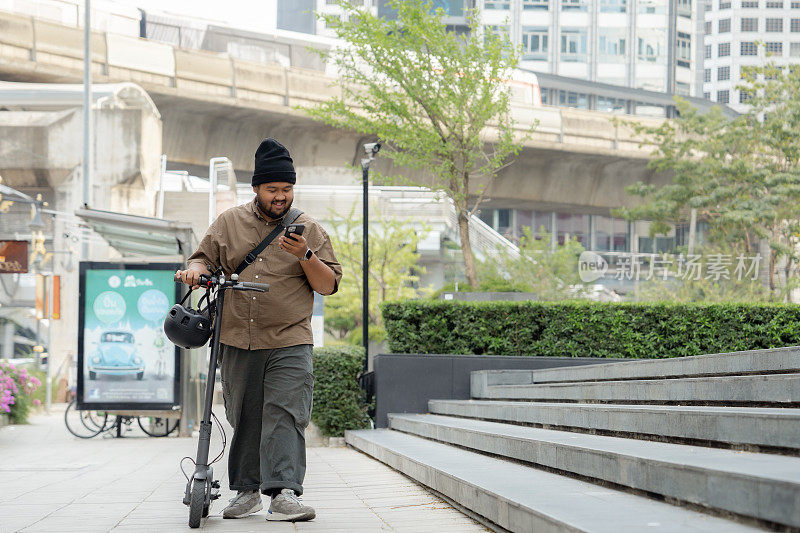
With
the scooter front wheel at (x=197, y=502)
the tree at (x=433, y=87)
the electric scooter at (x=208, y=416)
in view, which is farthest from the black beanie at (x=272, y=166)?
the tree at (x=433, y=87)

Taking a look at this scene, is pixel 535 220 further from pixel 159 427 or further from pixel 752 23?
pixel 752 23

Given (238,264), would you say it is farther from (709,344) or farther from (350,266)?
(350,266)

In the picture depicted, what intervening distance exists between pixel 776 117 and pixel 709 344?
26.2 meters

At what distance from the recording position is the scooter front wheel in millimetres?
5383

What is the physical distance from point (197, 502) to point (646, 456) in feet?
7.51

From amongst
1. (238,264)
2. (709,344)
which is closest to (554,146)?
(709,344)

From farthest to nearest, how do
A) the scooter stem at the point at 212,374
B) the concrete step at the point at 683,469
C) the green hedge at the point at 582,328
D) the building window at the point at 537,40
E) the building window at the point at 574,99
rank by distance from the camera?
the building window at the point at 537,40
the building window at the point at 574,99
the green hedge at the point at 582,328
the scooter stem at the point at 212,374
the concrete step at the point at 683,469

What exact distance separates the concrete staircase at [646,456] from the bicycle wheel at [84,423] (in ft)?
32.0

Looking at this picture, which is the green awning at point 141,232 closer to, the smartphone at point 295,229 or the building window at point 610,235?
the smartphone at point 295,229

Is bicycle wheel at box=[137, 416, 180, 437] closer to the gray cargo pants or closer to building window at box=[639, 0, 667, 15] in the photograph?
the gray cargo pants

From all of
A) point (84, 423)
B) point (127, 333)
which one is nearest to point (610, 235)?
point (84, 423)

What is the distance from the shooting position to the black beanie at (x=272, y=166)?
5.71 m

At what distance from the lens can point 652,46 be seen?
96250mm

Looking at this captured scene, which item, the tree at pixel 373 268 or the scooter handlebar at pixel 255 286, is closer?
the scooter handlebar at pixel 255 286
